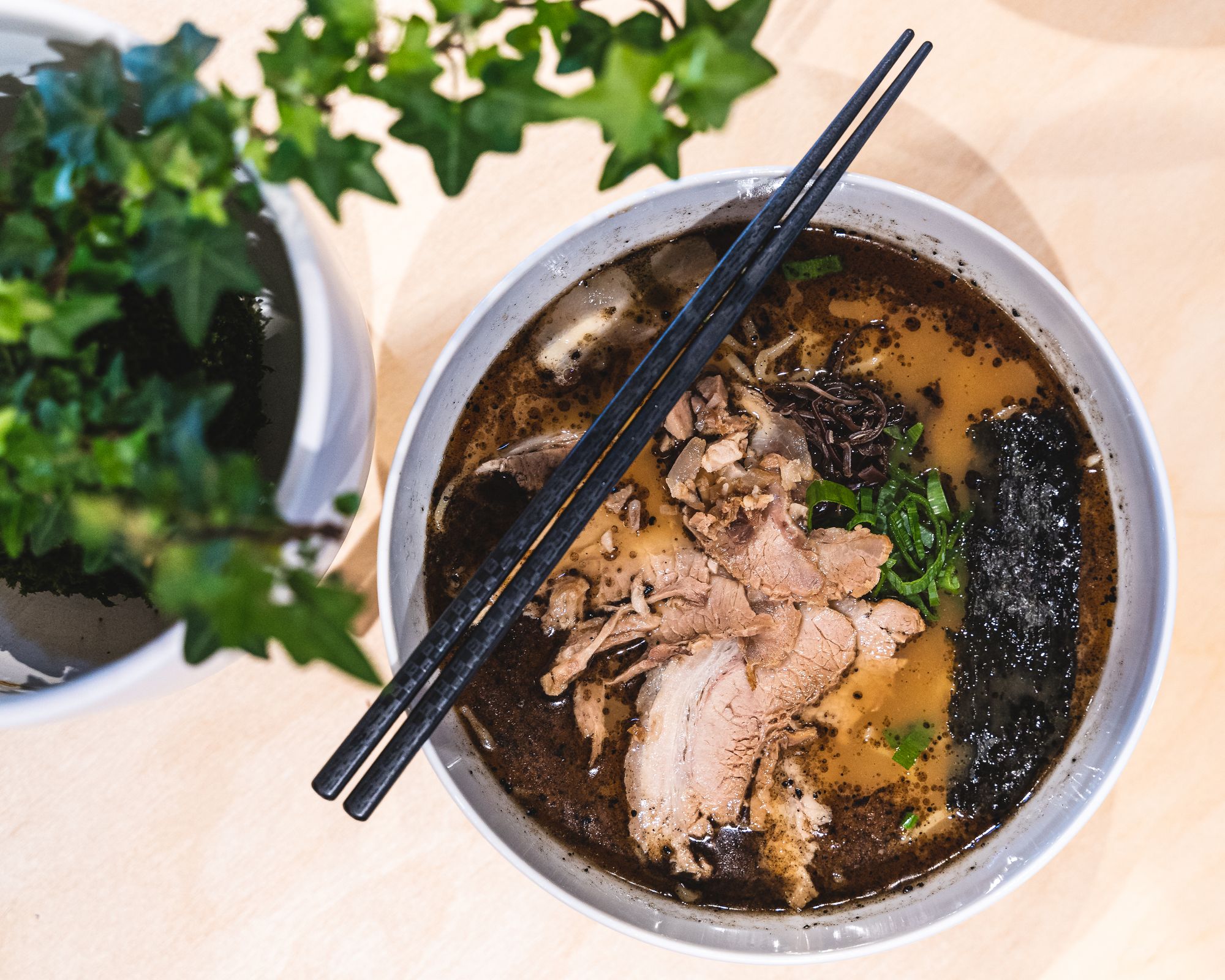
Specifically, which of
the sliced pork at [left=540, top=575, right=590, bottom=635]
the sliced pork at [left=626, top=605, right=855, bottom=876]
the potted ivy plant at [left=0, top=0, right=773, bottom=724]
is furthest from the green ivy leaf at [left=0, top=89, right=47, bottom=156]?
the sliced pork at [left=626, top=605, right=855, bottom=876]

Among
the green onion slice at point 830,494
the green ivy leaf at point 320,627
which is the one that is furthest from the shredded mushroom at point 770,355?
the green ivy leaf at point 320,627

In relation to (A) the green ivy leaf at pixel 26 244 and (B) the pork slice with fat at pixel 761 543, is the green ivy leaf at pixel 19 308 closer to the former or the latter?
(A) the green ivy leaf at pixel 26 244

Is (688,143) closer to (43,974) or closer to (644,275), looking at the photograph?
(644,275)

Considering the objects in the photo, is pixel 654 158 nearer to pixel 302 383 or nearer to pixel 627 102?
pixel 627 102

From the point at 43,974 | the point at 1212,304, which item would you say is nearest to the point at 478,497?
the point at 43,974

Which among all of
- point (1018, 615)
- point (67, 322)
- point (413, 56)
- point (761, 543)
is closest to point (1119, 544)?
point (1018, 615)

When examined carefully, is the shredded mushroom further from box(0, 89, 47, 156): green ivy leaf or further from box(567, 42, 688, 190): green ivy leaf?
box(0, 89, 47, 156): green ivy leaf
